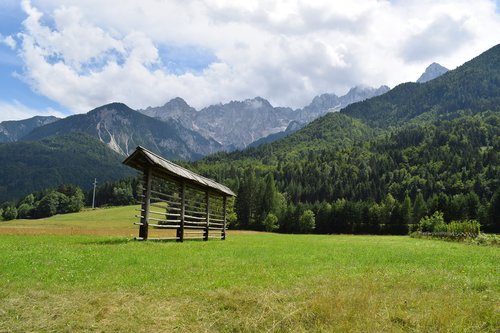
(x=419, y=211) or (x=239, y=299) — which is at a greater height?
(x=419, y=211)

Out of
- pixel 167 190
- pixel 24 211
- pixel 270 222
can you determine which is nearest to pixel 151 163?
pixel 167 190

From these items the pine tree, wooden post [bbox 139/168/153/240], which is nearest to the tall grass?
wooden post [bbox 139/168/153/240]

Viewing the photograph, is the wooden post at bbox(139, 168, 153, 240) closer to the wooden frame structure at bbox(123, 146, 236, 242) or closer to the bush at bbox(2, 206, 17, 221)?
the wooden frame structure at bbox(123, 146, 236, 242)

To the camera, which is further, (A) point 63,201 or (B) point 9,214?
(A) point 63,201

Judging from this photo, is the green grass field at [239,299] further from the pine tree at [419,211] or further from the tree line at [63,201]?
the tree line at [63,201]

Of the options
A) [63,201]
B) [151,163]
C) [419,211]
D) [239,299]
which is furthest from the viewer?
[63,201]

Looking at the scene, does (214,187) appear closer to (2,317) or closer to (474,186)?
(2,317)

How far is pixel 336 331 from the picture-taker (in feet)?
23.2

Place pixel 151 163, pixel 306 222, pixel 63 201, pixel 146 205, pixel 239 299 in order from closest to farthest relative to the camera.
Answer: pixel 239 299, pixel 151 163, pixel 146 205, pixel 306 222, pixel 63 201

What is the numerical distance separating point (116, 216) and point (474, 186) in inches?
5401

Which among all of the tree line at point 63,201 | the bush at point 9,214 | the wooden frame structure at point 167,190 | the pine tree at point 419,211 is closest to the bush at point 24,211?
the tree line at point 63,201

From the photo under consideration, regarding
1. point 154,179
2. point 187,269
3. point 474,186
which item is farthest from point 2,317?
point 474,186

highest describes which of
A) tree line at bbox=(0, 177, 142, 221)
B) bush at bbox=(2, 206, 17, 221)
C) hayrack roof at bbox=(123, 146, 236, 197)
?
tree line at bbox=(0, 177, 142, 221)

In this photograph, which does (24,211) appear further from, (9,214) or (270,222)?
(270,222)
